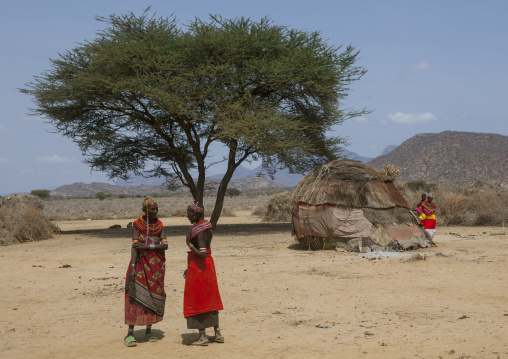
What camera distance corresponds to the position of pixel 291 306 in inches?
356

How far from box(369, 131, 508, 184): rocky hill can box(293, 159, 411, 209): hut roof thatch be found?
52287mm

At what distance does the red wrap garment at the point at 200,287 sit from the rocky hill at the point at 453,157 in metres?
62.3

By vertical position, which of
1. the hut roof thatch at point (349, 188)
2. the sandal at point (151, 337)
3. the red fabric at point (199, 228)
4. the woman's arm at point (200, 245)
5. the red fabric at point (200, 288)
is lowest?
the sandal at point (151, 337)

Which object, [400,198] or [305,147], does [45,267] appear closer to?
[400,198]

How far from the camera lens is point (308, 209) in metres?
15.8

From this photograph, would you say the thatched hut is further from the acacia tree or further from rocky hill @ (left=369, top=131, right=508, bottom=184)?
rocky hill @ (left=369, top=131, right=508, bottom=184)

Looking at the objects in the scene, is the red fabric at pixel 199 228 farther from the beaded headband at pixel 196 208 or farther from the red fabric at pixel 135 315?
the red fabric at pixel 135 315

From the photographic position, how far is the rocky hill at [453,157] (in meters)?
67.2

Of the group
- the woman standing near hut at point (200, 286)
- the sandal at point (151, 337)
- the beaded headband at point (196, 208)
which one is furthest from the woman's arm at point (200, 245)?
the sandal at point (151, 337)

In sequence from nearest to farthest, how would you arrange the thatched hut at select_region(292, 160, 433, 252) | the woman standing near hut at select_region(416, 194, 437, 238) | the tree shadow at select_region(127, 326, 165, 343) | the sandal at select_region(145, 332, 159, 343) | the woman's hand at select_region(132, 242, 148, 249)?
the woman's hand at select_region(132, 242, 148, 249)
the sandal at select_region(145, 332, 159, 343)
the tree shadow at select_region(127, 326, 165, 343)
the thatched hut at select_region(292, 160, 433, 252)
the woman standing near hut at select_region(416, 194, 437, 238)

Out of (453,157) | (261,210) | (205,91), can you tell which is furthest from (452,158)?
(205,91)

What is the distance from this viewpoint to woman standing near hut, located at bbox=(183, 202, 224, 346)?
269 inches

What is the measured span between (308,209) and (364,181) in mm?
1639

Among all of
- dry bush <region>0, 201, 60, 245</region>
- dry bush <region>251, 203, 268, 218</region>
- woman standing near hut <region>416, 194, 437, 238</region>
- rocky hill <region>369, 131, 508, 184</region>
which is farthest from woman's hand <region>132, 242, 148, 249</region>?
rocky hill <region>369, 131, 508, 184</region>
